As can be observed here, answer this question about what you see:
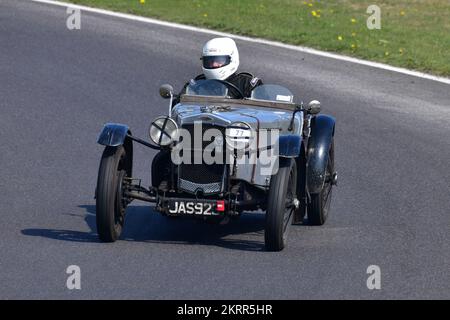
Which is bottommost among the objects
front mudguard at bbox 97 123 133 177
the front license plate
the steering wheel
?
the front license plate

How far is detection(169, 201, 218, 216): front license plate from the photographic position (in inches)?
391

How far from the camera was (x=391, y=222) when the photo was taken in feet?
36.8

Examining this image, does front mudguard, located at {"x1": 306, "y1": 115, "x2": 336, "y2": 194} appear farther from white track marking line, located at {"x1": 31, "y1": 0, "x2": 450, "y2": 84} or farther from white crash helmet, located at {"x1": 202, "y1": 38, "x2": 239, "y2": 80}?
white track marking line, located at {"x1": 31, "y1": 0, "x2": 450, "y2": 84}

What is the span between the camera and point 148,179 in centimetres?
1299

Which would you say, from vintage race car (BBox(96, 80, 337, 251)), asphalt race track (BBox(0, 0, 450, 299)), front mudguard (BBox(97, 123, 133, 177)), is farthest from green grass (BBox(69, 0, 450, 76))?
front mudguard (BBox(97, 123, 133, 177))

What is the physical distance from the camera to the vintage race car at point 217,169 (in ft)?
32.6

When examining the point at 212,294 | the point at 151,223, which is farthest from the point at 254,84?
the point at 212,294

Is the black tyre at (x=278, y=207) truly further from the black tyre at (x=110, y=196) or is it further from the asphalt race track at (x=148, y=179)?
the black tyre at (x=110, y=196)

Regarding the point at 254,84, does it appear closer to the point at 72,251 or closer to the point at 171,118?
the point at 171,118

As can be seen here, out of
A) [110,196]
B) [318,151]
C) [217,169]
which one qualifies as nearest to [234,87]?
[318,151]

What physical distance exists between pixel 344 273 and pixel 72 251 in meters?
2.23

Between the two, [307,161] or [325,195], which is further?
[325,195]

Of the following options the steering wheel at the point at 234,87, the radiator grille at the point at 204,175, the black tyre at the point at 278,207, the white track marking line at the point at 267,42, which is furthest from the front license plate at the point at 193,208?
the white track marking line at the point at 267,42

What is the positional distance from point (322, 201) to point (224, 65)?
5.19 feet
